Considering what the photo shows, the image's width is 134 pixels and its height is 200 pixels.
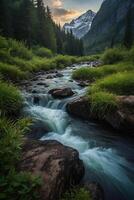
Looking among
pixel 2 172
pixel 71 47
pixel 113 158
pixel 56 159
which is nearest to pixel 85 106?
pixel 113 158

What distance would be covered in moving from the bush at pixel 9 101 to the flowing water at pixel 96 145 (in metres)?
0.63

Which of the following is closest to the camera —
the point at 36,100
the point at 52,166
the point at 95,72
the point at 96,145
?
the point at 52,166

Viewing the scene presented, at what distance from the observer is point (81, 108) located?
923 cm

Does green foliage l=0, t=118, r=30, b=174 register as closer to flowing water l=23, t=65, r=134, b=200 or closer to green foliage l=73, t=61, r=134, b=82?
flowing water l=23, t=65, r=134, b=200

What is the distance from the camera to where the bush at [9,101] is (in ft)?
25.9

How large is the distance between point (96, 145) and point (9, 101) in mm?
3293

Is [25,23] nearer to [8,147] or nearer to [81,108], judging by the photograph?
[81,108]

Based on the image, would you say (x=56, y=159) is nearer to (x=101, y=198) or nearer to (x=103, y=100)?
(x=101, y=198)

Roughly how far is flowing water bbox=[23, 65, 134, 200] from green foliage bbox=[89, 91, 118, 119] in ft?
1.53

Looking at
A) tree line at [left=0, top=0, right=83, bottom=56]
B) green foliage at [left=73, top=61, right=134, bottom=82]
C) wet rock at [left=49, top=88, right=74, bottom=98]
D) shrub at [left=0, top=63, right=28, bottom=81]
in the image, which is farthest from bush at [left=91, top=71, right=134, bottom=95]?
tree line at [left=0, top=0, right=83, bottom=56]

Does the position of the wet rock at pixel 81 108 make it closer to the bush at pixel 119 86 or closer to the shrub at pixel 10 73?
the bush at pixel 119 86

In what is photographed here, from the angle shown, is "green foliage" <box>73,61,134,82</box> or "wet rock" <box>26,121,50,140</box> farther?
"green foliage" <box>73,61,134,82</box>

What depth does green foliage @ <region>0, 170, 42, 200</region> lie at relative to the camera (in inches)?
132

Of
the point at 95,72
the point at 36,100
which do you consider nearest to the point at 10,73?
the point at 36,100
